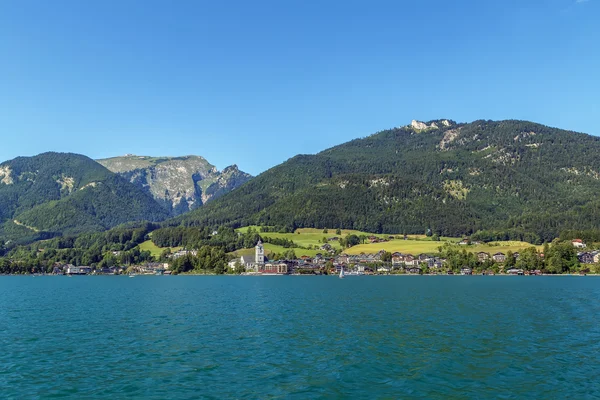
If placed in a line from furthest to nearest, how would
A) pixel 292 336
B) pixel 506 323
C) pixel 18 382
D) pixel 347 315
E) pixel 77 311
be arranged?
pixel 77 311, pixel 347 315, pixel 506 323, pixel 292 336, pixel 18 382

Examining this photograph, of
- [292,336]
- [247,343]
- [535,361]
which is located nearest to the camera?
[535,361]

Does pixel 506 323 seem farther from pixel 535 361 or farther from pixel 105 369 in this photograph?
pixel 105 369

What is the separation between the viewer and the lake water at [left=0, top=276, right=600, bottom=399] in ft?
96.1

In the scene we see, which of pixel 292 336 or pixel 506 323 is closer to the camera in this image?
pixel 292 336

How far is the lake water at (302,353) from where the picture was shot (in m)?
29.3

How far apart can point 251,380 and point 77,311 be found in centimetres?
4824

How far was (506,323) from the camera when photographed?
55281 millimetres

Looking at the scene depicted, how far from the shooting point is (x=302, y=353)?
39.5m

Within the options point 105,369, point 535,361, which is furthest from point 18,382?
point 535,361

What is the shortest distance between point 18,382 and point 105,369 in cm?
528

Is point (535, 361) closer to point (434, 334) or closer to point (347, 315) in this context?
point (434, 334)

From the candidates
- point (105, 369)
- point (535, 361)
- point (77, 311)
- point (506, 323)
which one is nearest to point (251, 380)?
point (105, 369)

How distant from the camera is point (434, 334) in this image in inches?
1887

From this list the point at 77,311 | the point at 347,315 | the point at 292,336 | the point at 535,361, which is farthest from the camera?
the point at 77,311
